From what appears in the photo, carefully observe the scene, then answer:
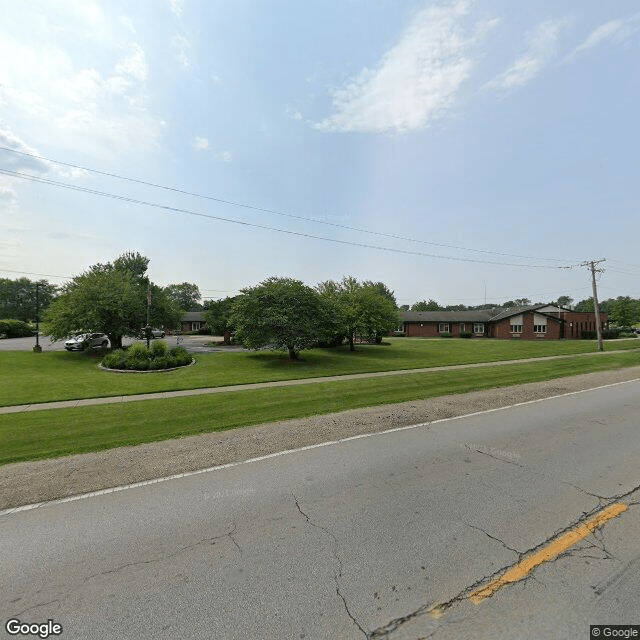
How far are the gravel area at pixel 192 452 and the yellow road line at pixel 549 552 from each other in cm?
379

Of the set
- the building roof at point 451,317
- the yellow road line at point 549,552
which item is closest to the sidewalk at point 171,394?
the yellow road line at point 549,552

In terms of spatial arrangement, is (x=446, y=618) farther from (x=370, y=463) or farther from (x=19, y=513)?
(x=19, y=513)

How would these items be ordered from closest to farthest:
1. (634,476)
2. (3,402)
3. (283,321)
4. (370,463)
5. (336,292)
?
(634,476)
(370,463)
(3,402)
(283,321)
(336,292)

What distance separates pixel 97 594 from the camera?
117 inches

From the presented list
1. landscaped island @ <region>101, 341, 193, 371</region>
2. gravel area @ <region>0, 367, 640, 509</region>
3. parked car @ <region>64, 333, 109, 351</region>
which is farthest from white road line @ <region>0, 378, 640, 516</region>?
parked car @ <region>64, 333, 109, 351</region>

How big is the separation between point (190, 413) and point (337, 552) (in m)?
6.84

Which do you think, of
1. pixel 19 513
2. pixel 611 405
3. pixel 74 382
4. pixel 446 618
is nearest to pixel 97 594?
pixel 19 513

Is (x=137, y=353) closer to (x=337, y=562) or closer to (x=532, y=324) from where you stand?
(x=337, y=562)

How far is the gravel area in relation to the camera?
5.13 meters

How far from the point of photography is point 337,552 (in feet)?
11.4

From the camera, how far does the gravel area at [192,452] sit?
202 inches

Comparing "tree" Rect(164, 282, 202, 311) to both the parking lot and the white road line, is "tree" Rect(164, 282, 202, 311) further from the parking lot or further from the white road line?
the white road line

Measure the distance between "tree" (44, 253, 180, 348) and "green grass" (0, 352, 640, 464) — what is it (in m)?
13.2

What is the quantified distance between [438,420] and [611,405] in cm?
567
